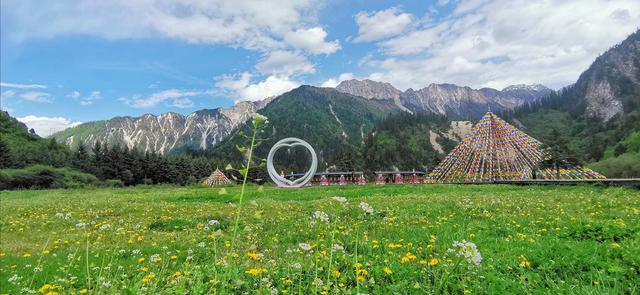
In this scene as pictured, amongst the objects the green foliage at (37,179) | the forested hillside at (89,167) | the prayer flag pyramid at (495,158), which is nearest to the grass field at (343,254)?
the prayer flag pyramid at (495,158)

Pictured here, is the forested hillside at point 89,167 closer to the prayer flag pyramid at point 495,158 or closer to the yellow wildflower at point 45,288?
the prayer flag pyramid at point 495,158

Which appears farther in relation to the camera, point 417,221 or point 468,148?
point 468,148

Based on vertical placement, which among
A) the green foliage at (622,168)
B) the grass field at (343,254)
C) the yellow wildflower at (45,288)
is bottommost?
the green foliage at (622,168)

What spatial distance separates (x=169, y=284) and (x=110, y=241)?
19.5ft

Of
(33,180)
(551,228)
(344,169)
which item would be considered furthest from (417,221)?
(344,169)

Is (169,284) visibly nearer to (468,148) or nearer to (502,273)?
(502,273)

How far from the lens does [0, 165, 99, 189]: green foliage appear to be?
5984 centimetres

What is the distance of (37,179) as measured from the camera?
6469 centimetres

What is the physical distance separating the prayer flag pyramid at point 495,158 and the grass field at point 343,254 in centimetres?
3943

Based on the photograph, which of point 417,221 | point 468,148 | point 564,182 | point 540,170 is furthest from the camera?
point 468,148

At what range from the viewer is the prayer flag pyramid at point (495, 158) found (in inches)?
1941

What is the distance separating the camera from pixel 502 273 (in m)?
5.17

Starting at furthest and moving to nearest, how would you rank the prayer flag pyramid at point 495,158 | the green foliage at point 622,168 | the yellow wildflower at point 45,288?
the green foliage at point 622,168
the prayer flag pyramid at point 495,158
the yellow wildflower at point 45,288

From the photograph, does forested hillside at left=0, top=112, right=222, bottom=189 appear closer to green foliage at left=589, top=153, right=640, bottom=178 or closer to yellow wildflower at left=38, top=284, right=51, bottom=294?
yellow wildflower at left=38, top=284, right=51, bottom=294
